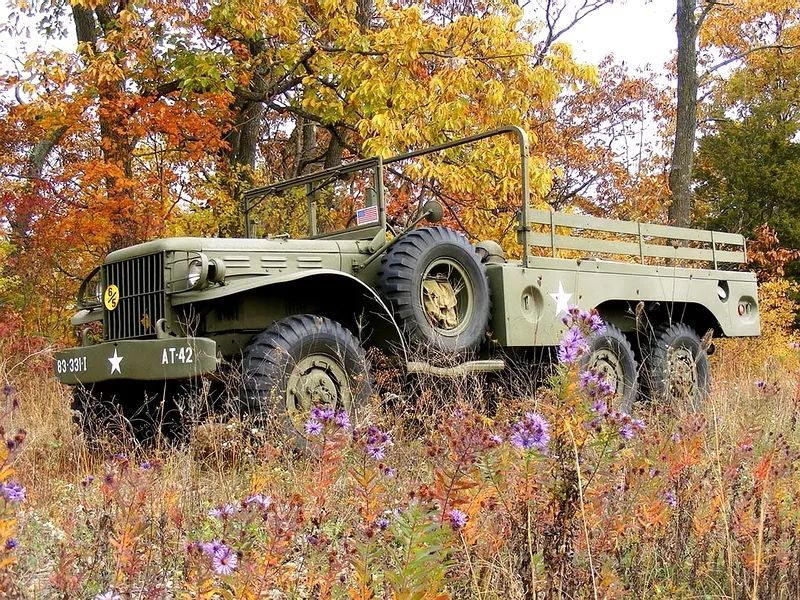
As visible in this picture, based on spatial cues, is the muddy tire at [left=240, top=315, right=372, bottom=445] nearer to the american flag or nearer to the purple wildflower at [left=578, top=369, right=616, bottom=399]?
the american flag

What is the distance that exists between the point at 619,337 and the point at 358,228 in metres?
2.19

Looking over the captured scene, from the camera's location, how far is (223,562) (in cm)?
135

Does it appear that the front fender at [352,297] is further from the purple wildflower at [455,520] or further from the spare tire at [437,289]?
the purple wildflower at [455,520]

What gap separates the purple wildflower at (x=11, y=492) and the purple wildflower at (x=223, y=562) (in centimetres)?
34

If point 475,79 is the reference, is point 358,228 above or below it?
below

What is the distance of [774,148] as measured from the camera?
18.8 meters

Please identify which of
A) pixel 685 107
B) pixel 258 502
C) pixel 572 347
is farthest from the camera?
pixel 685 107

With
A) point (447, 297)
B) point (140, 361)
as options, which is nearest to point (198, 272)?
point (140, 361)

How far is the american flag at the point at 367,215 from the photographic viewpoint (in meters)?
6.29

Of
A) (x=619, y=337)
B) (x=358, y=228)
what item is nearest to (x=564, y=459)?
(x=358, y=228)

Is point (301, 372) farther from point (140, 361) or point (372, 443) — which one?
point (372, 443)

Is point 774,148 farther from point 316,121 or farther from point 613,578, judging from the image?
point 613,578

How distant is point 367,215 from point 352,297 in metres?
0.74

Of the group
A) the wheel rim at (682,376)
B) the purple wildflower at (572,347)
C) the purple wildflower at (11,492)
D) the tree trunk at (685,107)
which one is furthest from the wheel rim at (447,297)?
the tree trunk at (685,107)
